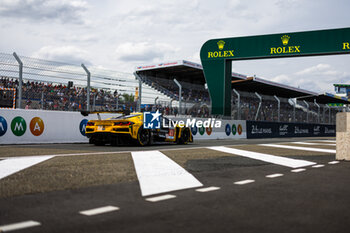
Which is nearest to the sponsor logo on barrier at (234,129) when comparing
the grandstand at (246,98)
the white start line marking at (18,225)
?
the grandstand at (246,98)

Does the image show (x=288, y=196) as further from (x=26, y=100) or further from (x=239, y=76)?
(x=239, y=76)

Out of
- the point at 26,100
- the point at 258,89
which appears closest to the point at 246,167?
the point at 26,100

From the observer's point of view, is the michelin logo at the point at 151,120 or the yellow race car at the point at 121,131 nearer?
the yellow race car at the point at 121,131

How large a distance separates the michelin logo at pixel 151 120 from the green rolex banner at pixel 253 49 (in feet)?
41.4

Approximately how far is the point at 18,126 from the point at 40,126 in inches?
34.8

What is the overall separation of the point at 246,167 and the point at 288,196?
2.78 metres

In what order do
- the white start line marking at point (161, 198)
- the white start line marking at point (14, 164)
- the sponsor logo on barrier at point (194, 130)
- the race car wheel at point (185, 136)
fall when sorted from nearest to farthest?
the white start line marking at point (161, 198) < the white start line marking at point (14, 164) < the race car wheel at point (185, 136) < the sponsor logo on barrier at point (194, 130)

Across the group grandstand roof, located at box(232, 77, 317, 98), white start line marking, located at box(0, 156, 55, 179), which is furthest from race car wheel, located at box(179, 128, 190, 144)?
grandstand roof, located at box(232, 77, 317, 98)

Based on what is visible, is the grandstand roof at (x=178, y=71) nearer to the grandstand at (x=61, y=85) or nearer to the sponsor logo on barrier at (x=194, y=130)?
the sponsor logo on barrier at (x=194, y=130)

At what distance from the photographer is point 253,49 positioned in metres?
24.6

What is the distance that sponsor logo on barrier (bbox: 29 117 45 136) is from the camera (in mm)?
12820

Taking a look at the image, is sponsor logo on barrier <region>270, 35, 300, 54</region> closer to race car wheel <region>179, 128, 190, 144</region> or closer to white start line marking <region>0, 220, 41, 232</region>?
race car wheel <region>179, 128, 190, 144</region>

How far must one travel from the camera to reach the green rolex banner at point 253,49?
75.5ft

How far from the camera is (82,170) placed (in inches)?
229
